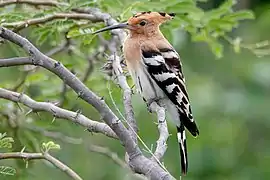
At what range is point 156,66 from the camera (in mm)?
3213

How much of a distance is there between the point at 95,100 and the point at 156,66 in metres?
1.18

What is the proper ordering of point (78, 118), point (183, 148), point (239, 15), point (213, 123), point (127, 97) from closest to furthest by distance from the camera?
point (78, 118), point (127, 97), point (183, 148), point (239, 15), point (213, 123)

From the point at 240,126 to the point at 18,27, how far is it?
282 cm

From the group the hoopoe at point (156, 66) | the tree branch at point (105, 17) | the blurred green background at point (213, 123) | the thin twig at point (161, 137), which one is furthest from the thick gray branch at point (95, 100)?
the blurred green background at point (213, 123)

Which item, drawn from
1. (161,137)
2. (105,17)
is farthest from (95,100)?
(105,17)

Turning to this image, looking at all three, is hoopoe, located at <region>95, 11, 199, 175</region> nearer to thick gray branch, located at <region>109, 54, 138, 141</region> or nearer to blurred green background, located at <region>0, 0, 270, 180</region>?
thick gray branch, located at <region>109, 54, 138, 141</region>

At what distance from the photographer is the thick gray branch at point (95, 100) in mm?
2047

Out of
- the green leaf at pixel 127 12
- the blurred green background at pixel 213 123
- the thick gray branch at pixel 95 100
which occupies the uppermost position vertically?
the thick gray branch at pixel 95 100

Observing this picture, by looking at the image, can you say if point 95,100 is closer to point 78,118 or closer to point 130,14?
point 78,118

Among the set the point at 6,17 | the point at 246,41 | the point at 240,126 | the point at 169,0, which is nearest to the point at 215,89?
the point at 240,126

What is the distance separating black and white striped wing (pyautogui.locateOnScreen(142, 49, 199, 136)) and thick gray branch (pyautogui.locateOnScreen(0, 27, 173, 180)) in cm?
110

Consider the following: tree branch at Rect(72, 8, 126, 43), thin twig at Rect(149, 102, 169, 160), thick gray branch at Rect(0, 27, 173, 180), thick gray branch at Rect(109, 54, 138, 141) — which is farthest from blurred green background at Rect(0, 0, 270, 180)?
thick gray branch at Rect(0, 27, 173, 180)

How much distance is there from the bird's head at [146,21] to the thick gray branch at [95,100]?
103 centimetres

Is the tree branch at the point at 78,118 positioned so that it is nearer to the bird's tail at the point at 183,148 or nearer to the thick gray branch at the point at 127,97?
the thick gray branch at the point at 127,97
